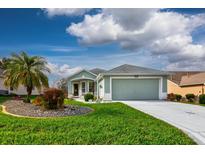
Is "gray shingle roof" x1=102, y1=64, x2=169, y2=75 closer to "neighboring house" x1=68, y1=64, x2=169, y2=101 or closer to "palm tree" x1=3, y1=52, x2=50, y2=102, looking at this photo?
"neighboring house" x1=68, y1=64, x2=169, y2=101

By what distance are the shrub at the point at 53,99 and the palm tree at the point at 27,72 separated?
3017 mm

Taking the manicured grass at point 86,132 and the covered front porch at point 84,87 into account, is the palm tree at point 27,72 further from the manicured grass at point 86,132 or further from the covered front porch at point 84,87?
the covered front porch at point 84,87

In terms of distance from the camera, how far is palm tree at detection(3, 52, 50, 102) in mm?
14602

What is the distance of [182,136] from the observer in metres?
7.66

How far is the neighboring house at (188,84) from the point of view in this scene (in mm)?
29344

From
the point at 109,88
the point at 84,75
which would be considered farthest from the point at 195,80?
the point at 109,88

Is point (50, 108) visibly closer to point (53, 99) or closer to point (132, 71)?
point (53, 99)

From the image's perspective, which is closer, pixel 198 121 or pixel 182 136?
pixel 182 136

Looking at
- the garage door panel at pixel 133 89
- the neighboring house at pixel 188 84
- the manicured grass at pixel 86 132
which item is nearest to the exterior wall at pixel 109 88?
the garage door panel at pixel 133 89
